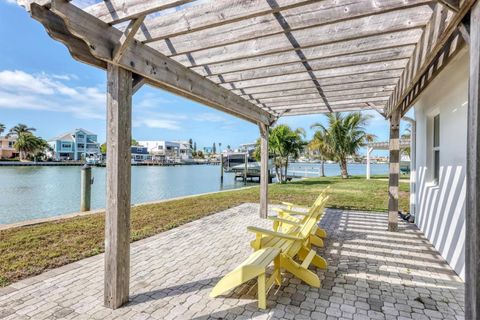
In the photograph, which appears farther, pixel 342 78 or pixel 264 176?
pixel 264 176

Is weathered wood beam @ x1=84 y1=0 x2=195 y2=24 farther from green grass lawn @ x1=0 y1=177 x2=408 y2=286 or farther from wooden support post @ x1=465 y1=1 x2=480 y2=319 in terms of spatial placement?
green grass lawn @ x1=0 y1=177 x2=408 y2=286

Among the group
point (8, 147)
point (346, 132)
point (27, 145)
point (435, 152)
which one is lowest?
point (435, 152)

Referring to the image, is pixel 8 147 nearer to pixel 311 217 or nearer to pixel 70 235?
pixel 70 235

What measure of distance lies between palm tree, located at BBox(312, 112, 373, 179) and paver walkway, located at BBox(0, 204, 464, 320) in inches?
616

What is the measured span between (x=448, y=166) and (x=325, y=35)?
117 inches

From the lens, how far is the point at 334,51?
2982mm

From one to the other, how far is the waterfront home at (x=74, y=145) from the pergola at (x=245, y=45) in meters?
68.7

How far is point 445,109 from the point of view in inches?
163

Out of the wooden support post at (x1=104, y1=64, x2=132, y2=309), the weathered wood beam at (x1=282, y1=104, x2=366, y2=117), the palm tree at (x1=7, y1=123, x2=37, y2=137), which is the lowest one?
A: the wooden support post at (x1=104, y1=64, x2=132, y2=309)

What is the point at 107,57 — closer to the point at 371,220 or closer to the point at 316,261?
the point at 316,261

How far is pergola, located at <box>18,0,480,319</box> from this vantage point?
189cm

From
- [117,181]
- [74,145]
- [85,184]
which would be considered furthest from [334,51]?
[74,145]

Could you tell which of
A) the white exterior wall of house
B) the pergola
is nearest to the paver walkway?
the white exterior wall of house

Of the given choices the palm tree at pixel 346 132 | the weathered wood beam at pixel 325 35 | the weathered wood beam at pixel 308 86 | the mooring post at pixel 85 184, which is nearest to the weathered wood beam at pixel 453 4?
the weathered wood beam at pixel 325 35
